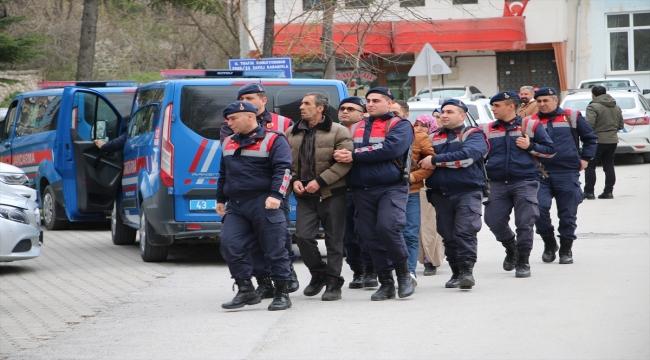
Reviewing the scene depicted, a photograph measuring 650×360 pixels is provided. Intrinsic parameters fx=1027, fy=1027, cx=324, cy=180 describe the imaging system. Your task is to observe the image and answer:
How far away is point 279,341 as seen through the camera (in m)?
7.02

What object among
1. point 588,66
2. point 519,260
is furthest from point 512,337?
point 588,66

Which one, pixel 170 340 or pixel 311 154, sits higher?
pixel 311 154

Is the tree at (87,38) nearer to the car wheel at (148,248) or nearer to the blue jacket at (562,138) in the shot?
the car wheel at (148,248)

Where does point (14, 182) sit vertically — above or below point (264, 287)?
above

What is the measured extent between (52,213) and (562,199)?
7949 mm

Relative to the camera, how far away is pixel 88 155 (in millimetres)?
13406

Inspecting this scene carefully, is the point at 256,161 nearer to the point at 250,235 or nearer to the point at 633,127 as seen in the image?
the point at 250,235

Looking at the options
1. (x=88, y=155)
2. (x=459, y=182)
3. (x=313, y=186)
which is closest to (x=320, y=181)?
(x=313, y=186)

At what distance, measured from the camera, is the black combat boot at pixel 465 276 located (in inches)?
358

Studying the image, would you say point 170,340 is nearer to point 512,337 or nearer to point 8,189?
point 512,337

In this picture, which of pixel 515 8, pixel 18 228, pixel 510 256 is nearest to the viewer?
pixel 510 256

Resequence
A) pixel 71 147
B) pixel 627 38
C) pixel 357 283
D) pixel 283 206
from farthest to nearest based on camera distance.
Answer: pixel 627 38
pixel 71 147
pixel 357 283
pixel 283 206

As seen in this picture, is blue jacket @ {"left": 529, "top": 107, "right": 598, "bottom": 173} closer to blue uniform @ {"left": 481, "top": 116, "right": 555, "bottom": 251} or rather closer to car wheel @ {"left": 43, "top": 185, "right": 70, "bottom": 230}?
blue uniform @ {"left": 481, "top": 116, "right": 555, "bottom": 251}

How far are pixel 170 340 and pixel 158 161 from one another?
4.05 metres
